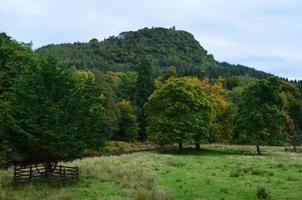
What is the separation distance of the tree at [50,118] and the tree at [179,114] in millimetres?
28730

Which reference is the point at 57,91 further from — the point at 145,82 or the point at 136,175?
the point at 145,82

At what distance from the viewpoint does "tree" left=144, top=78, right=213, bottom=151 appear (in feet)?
220

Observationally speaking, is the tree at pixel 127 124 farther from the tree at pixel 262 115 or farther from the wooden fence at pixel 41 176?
the wooden fence at pixel 41 176

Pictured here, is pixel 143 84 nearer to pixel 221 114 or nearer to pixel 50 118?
pixel 221 114

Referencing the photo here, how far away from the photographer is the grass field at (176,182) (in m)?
28.8

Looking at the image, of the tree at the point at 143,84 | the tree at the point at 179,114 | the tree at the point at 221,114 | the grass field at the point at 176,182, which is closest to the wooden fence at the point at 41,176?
the grass field at the point at 176,182

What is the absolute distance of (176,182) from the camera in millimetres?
34094

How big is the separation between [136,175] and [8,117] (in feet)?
35.7

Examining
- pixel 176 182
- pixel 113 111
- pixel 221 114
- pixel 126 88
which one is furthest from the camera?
pixel 126 88

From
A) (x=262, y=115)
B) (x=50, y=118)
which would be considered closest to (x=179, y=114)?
(x=262, y=115)

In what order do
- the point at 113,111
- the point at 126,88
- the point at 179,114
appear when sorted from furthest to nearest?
the point at 126,88
the point at 113,111
the point at 179,114

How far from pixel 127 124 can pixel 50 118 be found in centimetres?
5849

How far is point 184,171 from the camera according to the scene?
40.6 m

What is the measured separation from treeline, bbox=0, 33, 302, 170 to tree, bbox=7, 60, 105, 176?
75mm
